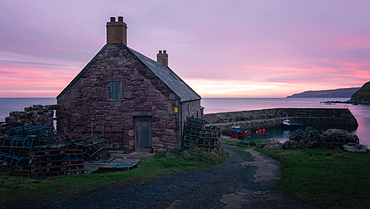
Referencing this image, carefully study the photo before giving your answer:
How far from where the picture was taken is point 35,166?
10.3m

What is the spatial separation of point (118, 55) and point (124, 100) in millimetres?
3078

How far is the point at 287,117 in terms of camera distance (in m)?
60.5

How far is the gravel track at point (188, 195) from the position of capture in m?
7.25

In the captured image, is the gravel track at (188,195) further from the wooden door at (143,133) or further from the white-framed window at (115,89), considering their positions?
the white-framed window at (115,89)

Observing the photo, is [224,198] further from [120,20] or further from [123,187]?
[120,20]

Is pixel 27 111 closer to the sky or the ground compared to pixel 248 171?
closer to the sky

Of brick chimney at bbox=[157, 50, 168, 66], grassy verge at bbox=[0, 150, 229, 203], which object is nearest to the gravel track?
grassy verge at bbox=[0, 150, 229, 203]

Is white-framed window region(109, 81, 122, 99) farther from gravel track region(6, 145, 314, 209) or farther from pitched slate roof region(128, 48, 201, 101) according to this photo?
gravel track region(6, 145, 314, 209)

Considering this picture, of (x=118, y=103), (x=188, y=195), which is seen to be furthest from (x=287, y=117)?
(x=188, y=195)

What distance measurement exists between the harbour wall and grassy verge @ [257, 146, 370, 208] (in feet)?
123

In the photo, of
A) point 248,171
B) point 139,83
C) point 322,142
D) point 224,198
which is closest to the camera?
point 224,198

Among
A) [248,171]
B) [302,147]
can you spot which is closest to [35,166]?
[248,171]

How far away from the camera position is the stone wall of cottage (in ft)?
53.1

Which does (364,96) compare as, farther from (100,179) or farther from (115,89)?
(100,179)
